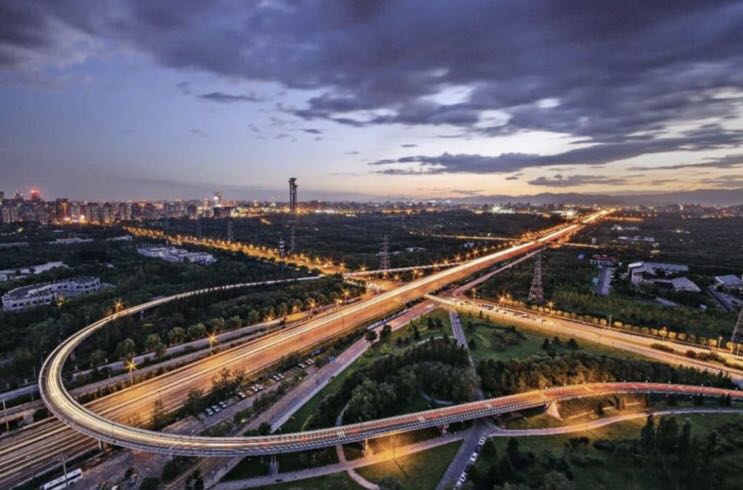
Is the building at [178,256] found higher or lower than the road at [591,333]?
higher

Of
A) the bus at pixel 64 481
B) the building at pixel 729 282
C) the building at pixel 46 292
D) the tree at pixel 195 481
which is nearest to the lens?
the tree at pixel 195 481

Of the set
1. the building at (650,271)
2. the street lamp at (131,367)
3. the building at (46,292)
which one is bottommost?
the street lamp at (131,367)

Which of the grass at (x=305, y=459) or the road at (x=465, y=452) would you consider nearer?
the road at (x=465, y=452)

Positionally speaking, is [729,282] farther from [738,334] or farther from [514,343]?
[514,343]

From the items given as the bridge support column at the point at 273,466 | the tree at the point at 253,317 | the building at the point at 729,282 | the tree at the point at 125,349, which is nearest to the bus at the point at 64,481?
the bridge support column at the point at 273,466

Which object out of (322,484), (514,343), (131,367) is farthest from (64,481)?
(514,343)

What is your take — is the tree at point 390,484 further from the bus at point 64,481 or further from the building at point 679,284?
the building at point 679,284

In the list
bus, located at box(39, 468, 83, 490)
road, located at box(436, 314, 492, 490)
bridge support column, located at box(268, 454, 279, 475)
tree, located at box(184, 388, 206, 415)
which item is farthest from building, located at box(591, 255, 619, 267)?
bus, located at box(39, 468, 83, 490)
